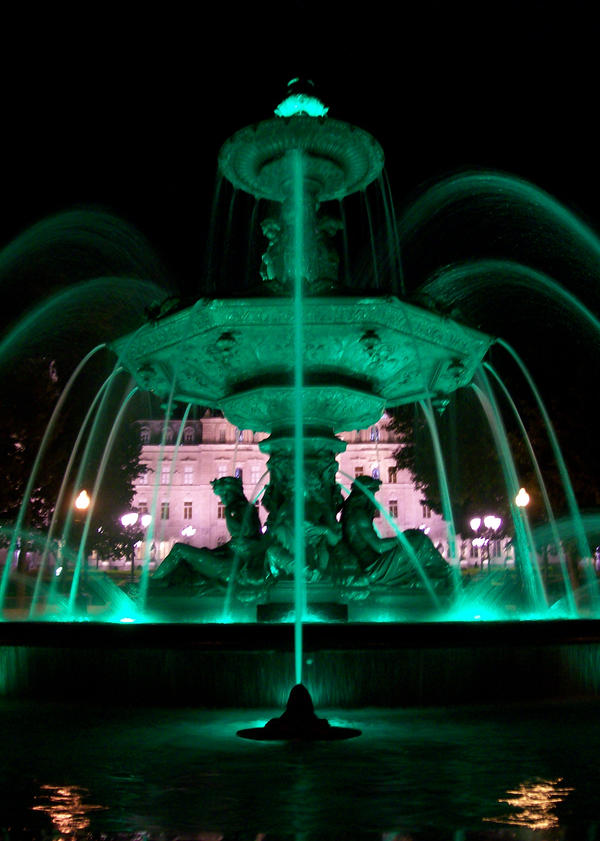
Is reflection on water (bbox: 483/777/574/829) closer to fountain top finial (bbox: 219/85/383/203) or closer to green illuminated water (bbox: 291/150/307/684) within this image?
green illuminated water (bbox: 291/150/307/684)

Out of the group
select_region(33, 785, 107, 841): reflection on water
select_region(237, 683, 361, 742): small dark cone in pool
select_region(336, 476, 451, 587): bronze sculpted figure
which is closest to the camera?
select_region(33, 785, 107, 841): reflection on water

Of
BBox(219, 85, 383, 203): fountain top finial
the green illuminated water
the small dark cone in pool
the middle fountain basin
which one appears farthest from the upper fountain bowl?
the small dark cone in pool

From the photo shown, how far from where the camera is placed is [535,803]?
393cm

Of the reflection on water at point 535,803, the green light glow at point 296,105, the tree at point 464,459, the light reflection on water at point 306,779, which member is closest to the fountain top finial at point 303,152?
the green light glow at point 296,105

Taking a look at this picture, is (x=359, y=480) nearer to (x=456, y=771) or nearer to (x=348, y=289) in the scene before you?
(x=348, y=289)

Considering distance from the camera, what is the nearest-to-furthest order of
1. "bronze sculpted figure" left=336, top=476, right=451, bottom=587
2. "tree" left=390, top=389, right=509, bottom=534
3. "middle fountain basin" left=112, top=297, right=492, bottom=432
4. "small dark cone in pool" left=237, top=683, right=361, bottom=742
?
"small dark cone in pool" left=237, top=683, right=361, bottom=742, "middle fountain basin" left=112, top=297, right=492, bottom=432, "bronze sculpted figure" left=336, top=476, right=451, bottom=587, "tree" left=390, top=389, right=509, bottom=534

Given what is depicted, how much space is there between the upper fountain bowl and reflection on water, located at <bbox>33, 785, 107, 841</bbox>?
820cm

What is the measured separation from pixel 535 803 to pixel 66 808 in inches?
80.2

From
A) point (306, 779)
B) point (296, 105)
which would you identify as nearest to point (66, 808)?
point (306, 779)

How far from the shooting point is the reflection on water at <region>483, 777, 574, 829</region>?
3640 millimetres

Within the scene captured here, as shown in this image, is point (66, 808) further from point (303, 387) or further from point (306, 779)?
point (303, 387)

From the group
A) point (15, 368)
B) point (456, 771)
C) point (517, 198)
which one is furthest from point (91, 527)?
point (456, 771)

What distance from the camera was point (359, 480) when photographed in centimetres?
1127

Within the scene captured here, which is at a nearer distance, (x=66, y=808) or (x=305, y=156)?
(x=66, y=808)
